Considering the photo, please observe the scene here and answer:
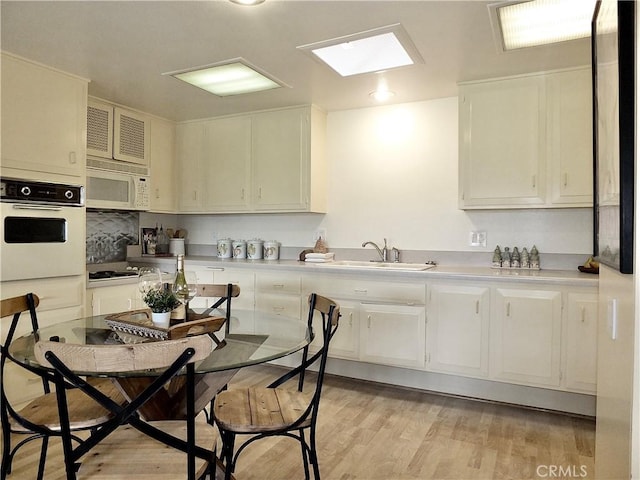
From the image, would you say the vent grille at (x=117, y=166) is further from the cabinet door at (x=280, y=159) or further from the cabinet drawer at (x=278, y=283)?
the cabinet drawer at (x=278, y=283)

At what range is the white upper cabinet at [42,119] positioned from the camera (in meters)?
2.73

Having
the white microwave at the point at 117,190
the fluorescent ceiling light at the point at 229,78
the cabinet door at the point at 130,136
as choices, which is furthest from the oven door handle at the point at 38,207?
the fluorescent ceiling light at the point at 229,78

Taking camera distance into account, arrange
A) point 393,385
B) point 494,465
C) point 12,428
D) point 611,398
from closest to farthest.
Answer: point 611,398
point 12,428
point 494,465
point 393,385

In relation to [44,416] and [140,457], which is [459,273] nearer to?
[140,457]

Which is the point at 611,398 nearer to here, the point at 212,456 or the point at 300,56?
the point at 212,456

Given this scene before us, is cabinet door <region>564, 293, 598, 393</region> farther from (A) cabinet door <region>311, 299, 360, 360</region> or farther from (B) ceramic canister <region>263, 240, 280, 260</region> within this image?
(B) ceramic canister <region>263, 240, 280, 260</region>

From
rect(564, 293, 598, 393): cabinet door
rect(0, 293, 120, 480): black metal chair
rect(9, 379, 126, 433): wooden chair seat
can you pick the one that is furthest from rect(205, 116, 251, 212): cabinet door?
rect(564, 293, 598, 393): cabinet door

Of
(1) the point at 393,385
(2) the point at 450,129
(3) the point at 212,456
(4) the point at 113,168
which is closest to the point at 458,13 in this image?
(2) the point at 450,129

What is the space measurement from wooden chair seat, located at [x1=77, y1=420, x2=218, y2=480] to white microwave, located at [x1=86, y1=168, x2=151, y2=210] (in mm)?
2576

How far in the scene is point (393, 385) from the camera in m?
3.30

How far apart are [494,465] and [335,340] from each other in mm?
1466

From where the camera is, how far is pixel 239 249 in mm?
4277

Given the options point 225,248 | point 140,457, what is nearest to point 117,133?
point 225,248

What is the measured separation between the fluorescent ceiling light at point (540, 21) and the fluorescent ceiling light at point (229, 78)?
1549 mm
